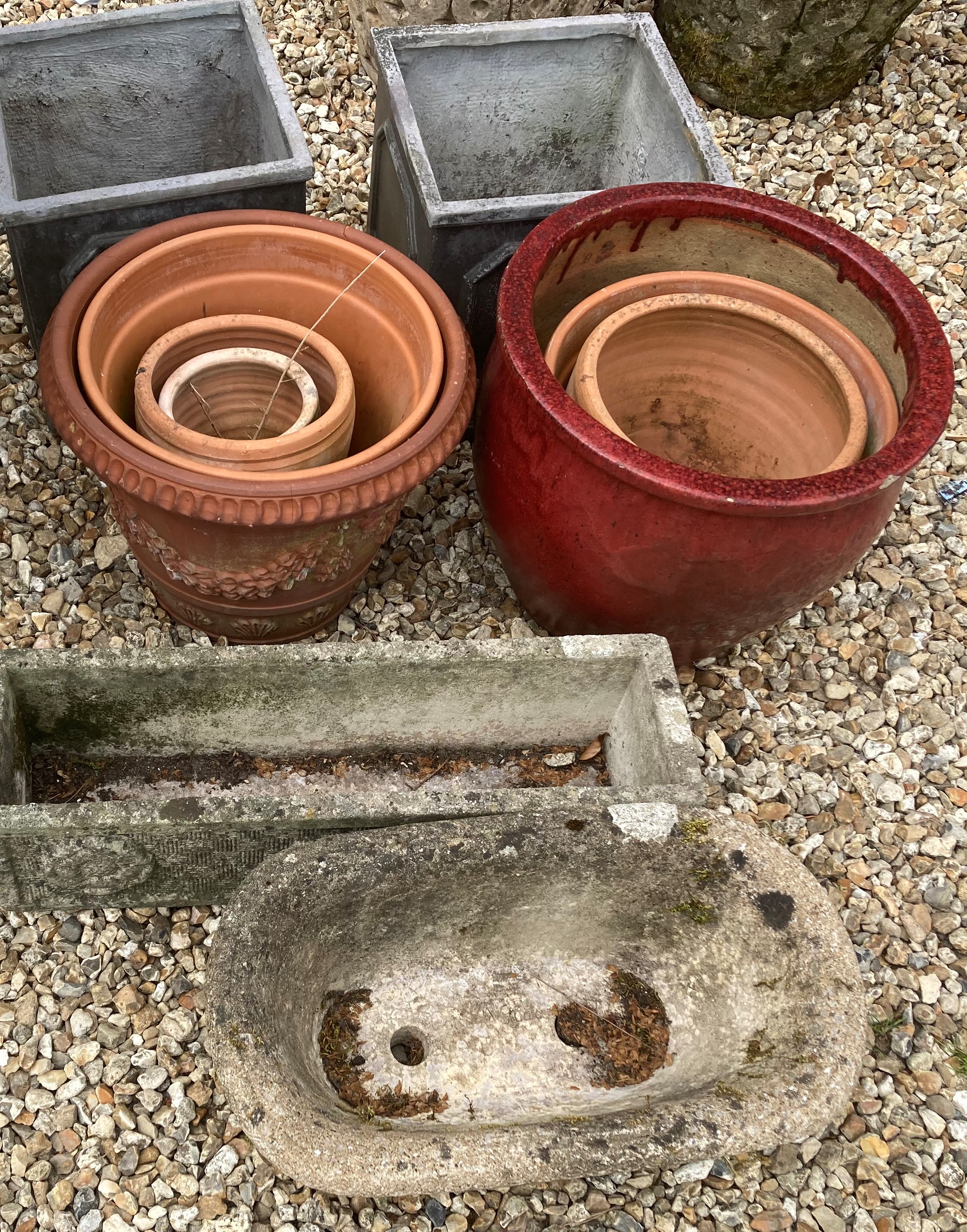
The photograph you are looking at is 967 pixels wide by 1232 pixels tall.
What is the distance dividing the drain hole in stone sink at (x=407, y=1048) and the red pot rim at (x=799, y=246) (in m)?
1.29

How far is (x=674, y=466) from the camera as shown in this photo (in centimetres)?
229

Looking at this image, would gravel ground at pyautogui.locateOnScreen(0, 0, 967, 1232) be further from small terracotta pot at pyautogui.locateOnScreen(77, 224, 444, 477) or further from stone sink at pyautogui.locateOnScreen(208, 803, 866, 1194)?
small terracotta pot at pyautogui.locateOnScreen(77, 224, 444, 477)

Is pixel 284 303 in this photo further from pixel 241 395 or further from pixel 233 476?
pixel 233 476

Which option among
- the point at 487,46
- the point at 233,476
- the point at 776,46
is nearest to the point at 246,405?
the point at 233,476

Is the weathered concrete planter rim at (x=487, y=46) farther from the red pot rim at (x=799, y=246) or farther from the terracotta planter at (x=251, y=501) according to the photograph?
the terracotta planter at (x=251, y=501)

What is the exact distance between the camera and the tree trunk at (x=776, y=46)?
392 cm

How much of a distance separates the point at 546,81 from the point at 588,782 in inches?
91.0

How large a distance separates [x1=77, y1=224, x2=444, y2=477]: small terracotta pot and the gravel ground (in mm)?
572

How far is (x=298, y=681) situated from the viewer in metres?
2.40

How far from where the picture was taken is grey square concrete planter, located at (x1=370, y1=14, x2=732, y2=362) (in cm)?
294

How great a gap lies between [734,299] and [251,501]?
142 centimetres

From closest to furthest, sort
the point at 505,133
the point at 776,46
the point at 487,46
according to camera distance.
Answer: the point at 487,46 < the point at 505,133 < the point at 776,46

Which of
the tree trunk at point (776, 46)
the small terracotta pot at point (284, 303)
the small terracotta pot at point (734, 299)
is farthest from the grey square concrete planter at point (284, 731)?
the tree trunk at point (776, 46)

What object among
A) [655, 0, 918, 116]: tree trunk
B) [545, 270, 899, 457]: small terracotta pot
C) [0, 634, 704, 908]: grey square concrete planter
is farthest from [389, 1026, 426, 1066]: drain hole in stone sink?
[655, 0, 918, 116]: tree trunk
